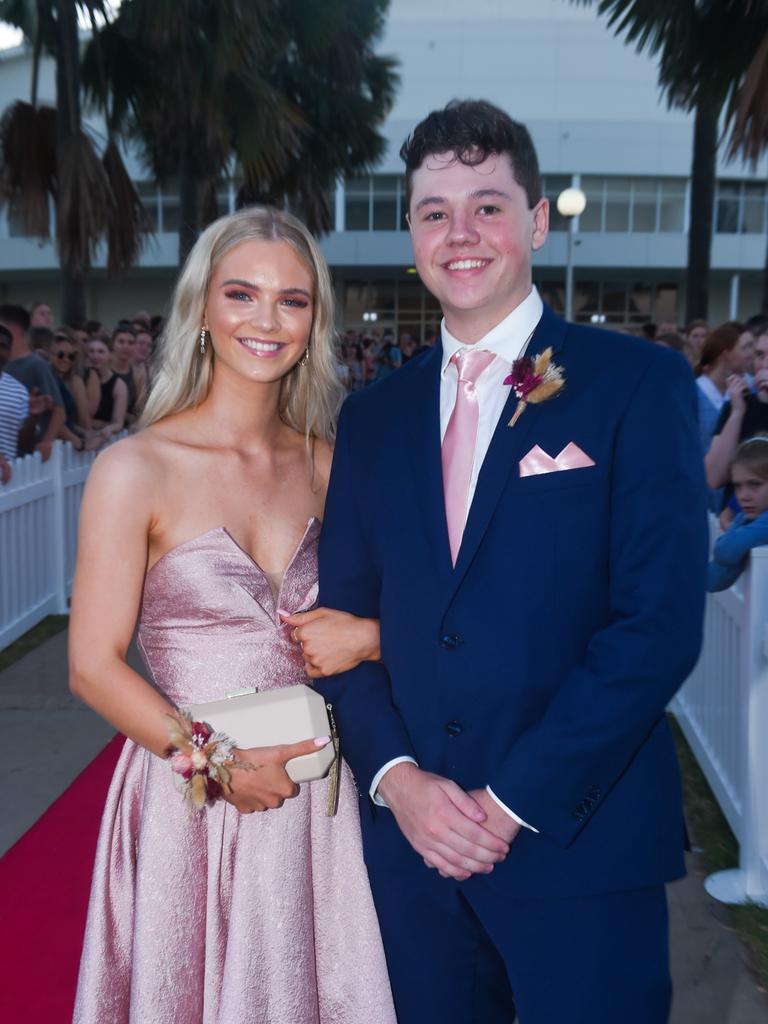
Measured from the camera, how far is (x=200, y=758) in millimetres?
1921

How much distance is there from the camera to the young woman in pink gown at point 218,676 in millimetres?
2002

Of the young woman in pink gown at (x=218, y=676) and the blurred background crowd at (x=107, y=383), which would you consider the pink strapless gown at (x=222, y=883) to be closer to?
the young woman in pink gown at (x=218, y=676)

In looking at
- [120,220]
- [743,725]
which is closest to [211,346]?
[743,725]

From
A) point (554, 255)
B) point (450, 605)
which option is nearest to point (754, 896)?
point (450, 605)

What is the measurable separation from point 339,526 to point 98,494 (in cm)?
50

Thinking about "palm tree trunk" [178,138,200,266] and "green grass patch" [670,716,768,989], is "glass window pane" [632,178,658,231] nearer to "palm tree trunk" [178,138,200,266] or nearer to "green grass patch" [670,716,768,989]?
"palm tree trunk" [178,138,200,266]

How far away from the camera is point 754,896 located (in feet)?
11.1

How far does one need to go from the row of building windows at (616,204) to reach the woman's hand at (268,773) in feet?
115

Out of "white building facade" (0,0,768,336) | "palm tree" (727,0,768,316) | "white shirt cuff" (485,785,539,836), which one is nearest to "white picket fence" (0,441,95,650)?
"white shirt cuff" (485,785,539,836)

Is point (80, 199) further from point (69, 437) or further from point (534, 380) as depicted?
point (534, 380)

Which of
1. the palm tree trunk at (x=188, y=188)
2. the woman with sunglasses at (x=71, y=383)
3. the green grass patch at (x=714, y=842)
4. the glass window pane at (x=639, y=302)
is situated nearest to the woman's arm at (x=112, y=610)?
the green grass patch at (x=714, y=842)

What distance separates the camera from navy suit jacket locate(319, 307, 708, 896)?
158 cm

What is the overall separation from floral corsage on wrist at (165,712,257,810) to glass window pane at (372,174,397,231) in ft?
116

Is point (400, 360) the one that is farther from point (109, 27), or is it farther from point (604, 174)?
point (604, 174)
